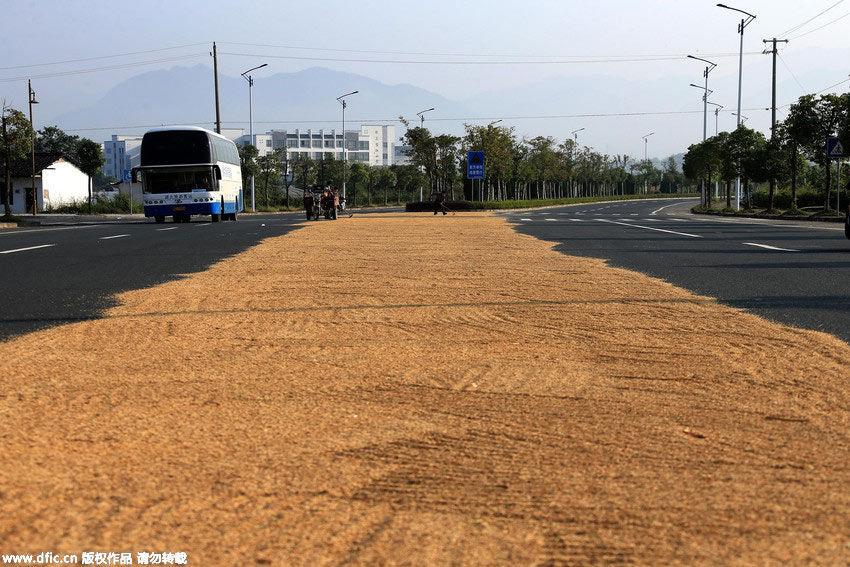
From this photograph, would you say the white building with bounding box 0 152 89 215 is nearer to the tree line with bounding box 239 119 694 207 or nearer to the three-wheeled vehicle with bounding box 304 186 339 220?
the tree line with bounding box 239 119 694 207

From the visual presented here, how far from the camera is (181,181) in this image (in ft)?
114

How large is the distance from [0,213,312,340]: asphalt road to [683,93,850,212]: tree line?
3021cm

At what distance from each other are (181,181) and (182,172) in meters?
0.48

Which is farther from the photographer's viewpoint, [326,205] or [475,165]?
[475,165]

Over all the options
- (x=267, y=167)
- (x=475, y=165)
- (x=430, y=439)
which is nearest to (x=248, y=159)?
(x=267, y=167)

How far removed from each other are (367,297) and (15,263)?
6932 millimetres

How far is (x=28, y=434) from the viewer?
4109mm

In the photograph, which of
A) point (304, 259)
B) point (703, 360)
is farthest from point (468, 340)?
point (304, 259)

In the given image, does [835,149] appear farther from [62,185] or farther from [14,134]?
[62,185]

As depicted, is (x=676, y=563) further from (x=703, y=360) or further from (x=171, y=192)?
(x=171, y=192)

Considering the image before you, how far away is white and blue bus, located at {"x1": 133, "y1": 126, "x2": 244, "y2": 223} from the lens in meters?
33.8

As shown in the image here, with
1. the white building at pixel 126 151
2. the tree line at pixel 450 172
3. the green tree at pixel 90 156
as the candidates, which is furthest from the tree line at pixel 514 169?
the white building at pixel 126 151

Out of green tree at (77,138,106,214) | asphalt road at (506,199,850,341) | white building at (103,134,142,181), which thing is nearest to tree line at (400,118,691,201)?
green tree at (77,138,106,214)

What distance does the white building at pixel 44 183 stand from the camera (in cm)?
7050
